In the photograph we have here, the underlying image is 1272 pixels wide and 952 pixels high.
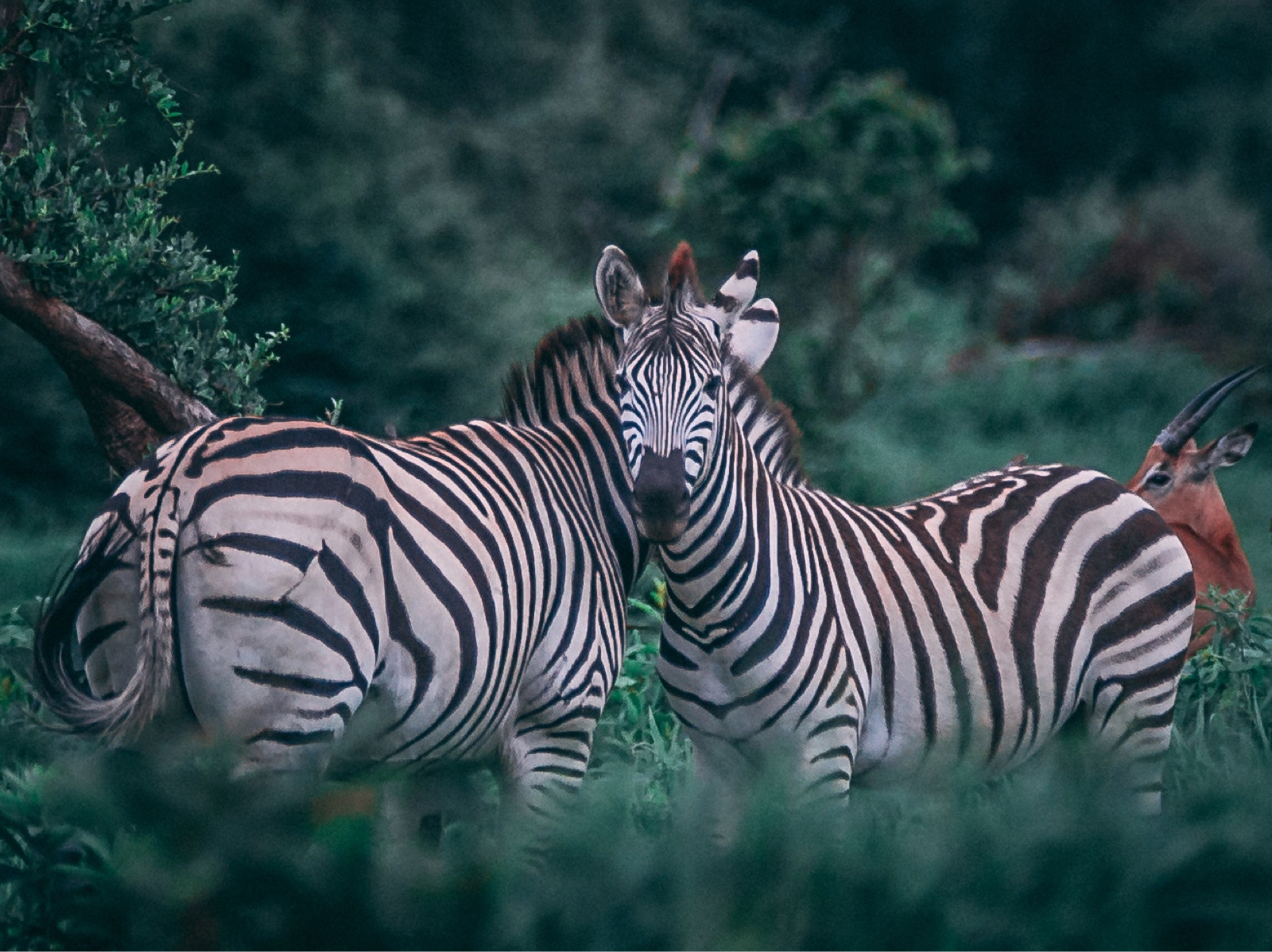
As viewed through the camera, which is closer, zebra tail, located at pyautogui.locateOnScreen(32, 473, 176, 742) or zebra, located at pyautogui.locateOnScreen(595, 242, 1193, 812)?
zebra tail, located at pyautogui.locateOnScreen(32, 473, 176, 742)

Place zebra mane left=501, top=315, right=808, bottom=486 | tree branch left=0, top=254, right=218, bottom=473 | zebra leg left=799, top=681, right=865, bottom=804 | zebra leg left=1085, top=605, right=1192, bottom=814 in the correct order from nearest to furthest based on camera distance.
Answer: zebra leg left=799, top=681, right=865, bottom=804
zebra leg left=1085, top=605, right=1192, bottom=814
zebra mane left=501, top=315, right=808, bottom=486
tree branch left=0, top=254, right=218, bottom=473

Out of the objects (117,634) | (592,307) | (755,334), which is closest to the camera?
(117,634)

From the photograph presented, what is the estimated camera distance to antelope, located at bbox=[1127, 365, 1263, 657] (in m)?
6.61

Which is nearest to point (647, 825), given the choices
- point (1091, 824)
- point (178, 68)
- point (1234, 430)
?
point (1091, 824)

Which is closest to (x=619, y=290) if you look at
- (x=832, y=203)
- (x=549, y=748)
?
(x=549, y=748)

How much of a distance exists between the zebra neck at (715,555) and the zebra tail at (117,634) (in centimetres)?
146

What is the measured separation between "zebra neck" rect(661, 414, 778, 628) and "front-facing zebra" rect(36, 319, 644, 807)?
1.03 feet

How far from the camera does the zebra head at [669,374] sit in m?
3.85

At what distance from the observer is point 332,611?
336 centimetres

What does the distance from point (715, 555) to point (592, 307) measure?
8445mm

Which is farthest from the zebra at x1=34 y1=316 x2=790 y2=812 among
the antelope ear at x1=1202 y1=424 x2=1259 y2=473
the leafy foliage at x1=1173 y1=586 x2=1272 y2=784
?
the antelope ear at x1=1202 y1=424 x2=1259 y2=473

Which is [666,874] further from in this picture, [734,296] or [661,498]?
[734,296]

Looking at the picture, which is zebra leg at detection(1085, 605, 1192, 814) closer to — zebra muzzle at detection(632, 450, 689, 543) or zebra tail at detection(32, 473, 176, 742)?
zebra muzzle at detection(632, 450, 689, 543)

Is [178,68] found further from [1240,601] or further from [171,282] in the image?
[1240,601]
